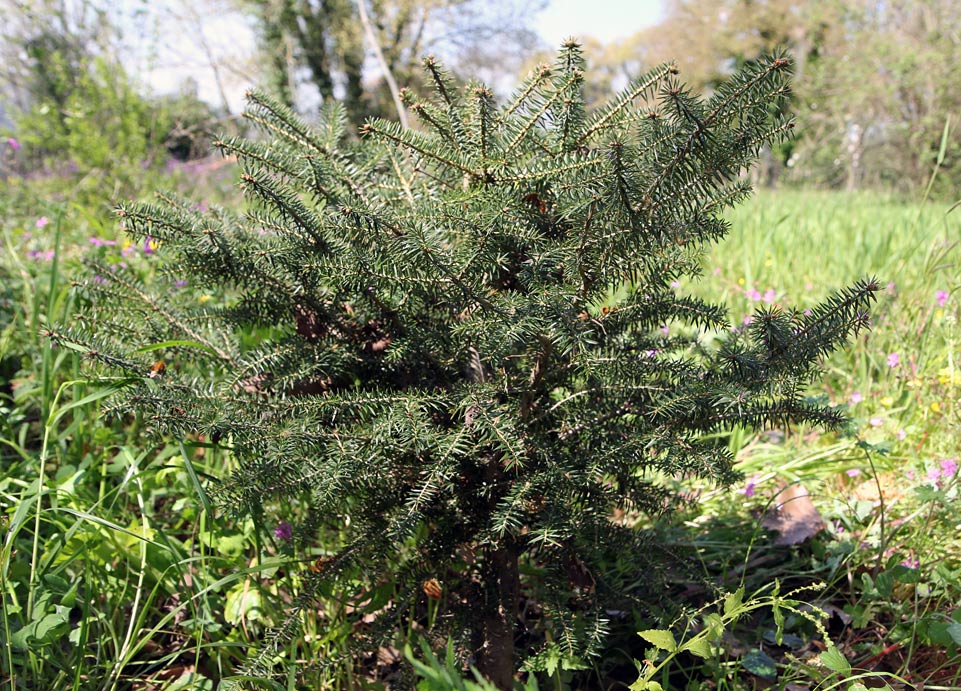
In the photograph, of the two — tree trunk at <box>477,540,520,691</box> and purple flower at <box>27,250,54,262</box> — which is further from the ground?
purple flower at <box>27,250,54,262</box>

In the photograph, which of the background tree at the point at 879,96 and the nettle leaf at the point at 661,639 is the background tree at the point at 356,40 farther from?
the nettle leaf at the point at 661,639

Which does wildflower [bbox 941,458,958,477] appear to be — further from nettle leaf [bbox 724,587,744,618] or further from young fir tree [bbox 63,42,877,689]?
nettle leaf [bbox 724,587,744,618]

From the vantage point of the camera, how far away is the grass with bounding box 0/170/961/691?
1.25 metres

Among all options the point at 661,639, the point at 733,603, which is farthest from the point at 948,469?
the point at 661,639

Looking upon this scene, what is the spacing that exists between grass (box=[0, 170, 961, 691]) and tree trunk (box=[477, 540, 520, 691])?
0.33 ft

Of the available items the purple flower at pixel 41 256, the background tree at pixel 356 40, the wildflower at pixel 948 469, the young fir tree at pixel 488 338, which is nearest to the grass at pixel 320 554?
the wildflower at pixel 948 469

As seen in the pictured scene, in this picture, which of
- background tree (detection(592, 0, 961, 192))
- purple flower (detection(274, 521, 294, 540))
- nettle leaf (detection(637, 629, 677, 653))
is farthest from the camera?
background tree (detection(592, 0, 961, 192))

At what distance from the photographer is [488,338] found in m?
1.01

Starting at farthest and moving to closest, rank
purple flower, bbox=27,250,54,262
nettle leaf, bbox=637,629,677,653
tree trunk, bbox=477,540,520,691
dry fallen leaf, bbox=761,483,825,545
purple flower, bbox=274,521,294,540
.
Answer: purple flower, bbox=27,250,54,262 → dry fallen leaf, bbox=761,483,825,545 → purple flower, bbox=274,521,294,540 → tree trunk, bbox=477,540,520,691 → nettle leaf, bbox=637,629,677,653

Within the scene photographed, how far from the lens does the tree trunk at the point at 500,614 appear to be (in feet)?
3.92

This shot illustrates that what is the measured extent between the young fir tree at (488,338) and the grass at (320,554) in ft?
0.50

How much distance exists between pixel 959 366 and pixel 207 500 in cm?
222

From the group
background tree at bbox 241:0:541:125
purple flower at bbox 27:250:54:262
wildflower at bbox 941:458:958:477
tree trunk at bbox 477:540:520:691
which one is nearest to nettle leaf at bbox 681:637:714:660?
tree trunk at bbox 477:540:520:691

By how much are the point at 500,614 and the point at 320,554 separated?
49 cm
